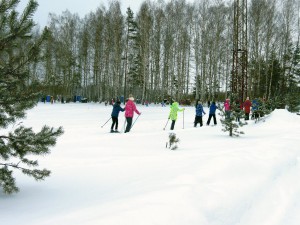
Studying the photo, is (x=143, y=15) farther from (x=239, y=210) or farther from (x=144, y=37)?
(x=239, y=210)

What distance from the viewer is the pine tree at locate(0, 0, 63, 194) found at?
2883 millimetres

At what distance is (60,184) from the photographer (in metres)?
3.91

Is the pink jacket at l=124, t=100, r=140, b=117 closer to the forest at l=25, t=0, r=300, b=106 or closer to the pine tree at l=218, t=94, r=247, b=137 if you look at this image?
the pine tree at l=218, t=94, r=247, b=137

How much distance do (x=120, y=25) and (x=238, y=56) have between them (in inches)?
620

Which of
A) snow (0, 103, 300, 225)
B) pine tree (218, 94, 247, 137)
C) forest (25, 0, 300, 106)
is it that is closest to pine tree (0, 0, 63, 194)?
snow (0, 103, 300, 225)

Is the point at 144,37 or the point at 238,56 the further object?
the point at 144,37

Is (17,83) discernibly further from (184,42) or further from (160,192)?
(184,42)

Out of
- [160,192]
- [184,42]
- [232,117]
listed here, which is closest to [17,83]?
[160,192]

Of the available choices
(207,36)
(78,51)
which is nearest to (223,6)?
(207,36)

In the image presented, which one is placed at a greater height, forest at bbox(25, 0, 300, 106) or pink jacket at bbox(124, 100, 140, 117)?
forest at bbox(25, 0, 300, 106)

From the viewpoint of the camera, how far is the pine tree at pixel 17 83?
113 inches

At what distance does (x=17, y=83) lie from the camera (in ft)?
10.1

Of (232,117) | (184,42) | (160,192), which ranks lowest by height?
(160,192)

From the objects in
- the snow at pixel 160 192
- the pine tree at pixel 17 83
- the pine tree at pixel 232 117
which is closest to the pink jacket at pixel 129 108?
the pine tree at pixel 232 117
